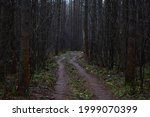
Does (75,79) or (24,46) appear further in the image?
(75,79)

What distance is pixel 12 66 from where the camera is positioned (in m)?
21.2

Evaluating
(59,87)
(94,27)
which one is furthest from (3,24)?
(94,27)

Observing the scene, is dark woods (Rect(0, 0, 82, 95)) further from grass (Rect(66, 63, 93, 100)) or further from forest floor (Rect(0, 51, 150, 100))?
grass (Rect(66, 63, 93, 100))

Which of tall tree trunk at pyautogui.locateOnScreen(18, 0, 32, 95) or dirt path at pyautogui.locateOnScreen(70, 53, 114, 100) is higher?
tall tree trunk at pyautogui.locateOnScreen(18, 0, 32, 95)

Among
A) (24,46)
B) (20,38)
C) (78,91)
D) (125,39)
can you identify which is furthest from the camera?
(125,39)

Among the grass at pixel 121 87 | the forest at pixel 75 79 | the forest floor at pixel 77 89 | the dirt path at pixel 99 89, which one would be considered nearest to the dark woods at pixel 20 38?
the forest at pixel 75 79

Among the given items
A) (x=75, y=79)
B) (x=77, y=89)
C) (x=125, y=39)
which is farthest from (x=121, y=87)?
(x=125, y=39)

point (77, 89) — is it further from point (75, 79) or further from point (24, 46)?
point (24, 46)

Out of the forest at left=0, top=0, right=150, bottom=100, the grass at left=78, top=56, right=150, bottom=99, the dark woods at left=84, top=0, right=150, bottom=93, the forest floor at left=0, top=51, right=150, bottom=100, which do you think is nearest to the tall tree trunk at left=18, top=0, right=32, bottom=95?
the forest at left=0, top=0, right=150, bottom=100

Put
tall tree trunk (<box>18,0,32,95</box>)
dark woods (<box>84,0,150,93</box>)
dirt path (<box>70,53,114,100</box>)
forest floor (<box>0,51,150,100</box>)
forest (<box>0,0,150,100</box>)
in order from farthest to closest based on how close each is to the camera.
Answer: dark woods (<box>84,0,150,93</box>) < dirt path (<box>70,53,114,100</box>) < forest floor (<box>0,51,150,100</box>) < forest (<box>0,0,150,100</box>) < tall tree trunk (<box>18,0,32,95</box>)

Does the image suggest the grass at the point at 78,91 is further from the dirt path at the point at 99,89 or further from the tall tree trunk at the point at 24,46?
the tall tree trunk at the point at 24,46

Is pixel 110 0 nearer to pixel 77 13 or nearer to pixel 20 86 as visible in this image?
pixel 20 86

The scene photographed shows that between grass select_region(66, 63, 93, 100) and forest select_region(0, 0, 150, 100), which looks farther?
grass select_region(66, 63, 93, 100)

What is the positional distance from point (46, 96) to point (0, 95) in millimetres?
1916
